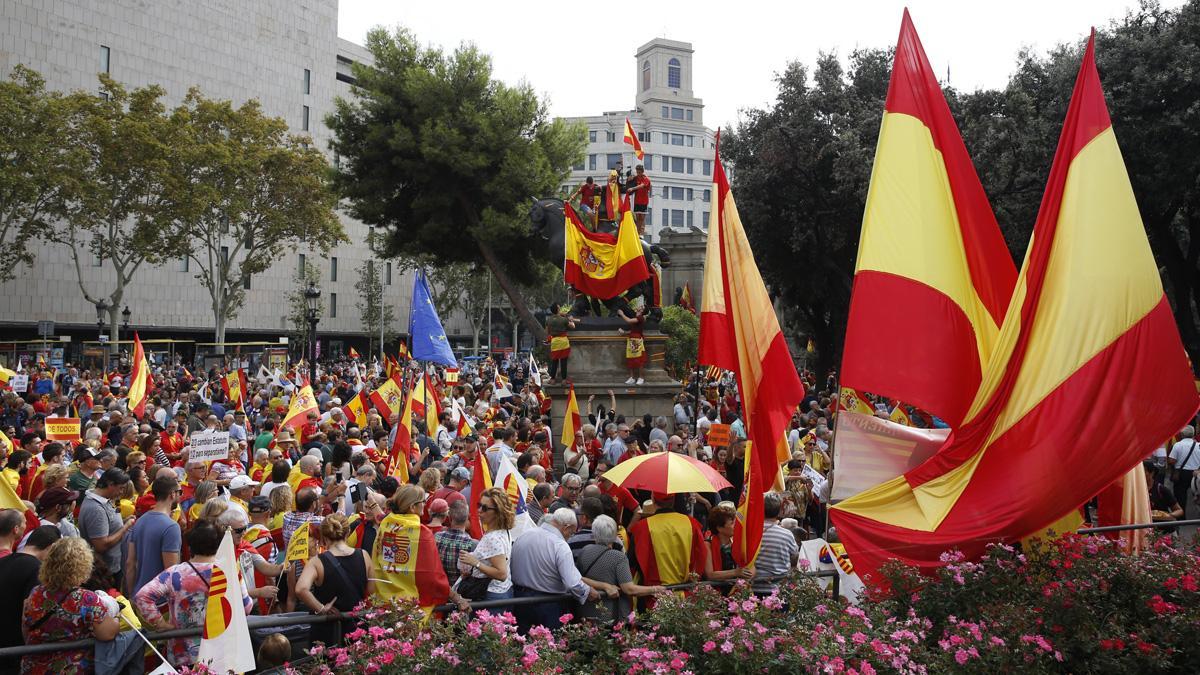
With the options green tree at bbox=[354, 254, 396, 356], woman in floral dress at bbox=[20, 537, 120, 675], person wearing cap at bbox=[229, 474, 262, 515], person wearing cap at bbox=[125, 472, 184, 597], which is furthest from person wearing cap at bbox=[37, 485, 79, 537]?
green tree at bbox=[354, 254, 396, 356]

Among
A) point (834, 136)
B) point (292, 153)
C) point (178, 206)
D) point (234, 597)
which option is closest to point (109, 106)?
point (178, 206)

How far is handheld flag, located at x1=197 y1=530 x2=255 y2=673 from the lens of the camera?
16.4ft

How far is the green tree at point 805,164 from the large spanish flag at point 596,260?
41.3 ft

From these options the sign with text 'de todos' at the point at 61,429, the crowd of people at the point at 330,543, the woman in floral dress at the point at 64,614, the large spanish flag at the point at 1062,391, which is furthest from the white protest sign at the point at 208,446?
the large spanish flag at the point at 1062,391

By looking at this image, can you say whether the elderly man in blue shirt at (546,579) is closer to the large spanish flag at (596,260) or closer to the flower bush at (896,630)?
the flower bush at (896,630)

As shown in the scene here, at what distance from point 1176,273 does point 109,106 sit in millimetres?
37392

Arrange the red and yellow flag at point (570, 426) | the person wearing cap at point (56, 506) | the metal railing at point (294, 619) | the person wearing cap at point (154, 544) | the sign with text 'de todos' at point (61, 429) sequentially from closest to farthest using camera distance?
1. the metal railing at point (294, 619)
2. the person wearing cap at point (154, 544)
3. the person wearing cap at point (56, 506)
4. the sign with text 'de todos' at point (61, 429)
5. the red and yellow flag at point (570, 426)

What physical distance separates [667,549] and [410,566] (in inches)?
73.9

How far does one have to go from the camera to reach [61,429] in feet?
40.8

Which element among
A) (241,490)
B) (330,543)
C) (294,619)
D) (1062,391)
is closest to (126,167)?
(241,490)

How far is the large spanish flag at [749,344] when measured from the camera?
812cm

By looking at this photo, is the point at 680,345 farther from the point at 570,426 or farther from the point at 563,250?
the point at 570,426

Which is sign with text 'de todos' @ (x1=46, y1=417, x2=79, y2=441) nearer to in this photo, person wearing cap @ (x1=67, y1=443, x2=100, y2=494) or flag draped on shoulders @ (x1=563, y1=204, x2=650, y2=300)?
person wearing cap @ (x1=67, y1=443, x2=100, y2=494)

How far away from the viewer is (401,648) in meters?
4.86
